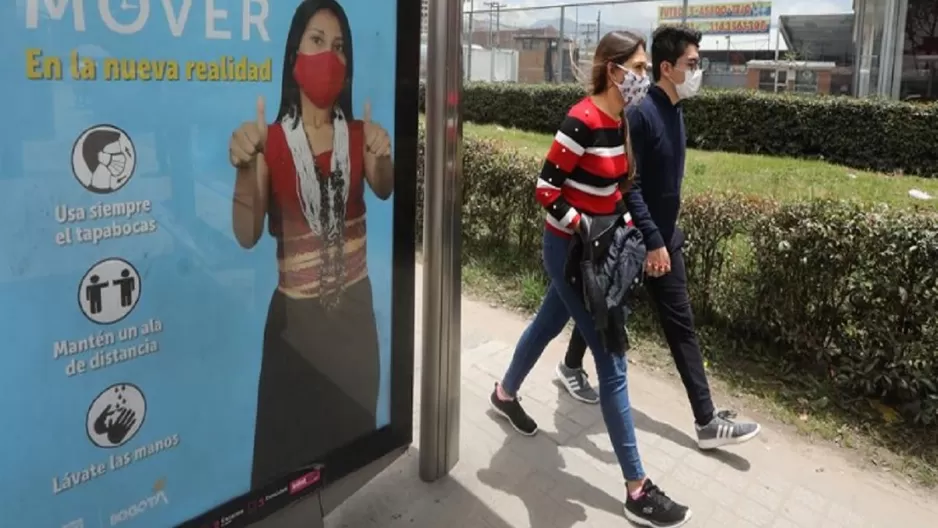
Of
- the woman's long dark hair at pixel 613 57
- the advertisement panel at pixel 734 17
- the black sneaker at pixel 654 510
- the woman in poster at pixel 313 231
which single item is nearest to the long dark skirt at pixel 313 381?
the woman in poster at pixel 313 231

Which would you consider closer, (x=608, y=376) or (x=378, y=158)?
(x=378, y=158)

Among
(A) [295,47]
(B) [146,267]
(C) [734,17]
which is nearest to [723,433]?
(A) [295,47]

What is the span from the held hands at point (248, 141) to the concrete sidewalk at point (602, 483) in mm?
1500

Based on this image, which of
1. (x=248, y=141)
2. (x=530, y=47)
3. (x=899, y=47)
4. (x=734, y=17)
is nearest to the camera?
(x=248, y=141)

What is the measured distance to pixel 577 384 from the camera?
396 centimetres

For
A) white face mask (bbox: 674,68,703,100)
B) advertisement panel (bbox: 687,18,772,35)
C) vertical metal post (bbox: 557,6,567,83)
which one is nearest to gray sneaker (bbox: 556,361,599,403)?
white face mask (bbox: 674,68,703,100)

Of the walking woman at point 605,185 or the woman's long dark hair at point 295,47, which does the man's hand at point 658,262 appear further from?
the woman's long dark hair at point 295,47

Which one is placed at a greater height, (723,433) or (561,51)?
(561,51)

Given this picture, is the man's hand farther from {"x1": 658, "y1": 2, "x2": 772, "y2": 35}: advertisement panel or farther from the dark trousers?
{"x1": 658, "y1": 2, "x2": 772, "y2": 35}: advertisement panel

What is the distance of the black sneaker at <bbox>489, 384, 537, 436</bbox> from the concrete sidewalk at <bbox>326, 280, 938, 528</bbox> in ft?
0.14

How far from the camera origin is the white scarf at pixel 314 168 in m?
2.06

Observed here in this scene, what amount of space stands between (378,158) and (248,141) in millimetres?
499

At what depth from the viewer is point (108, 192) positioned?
1.66 meters

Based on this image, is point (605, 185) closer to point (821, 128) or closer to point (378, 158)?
point (378, 158)
